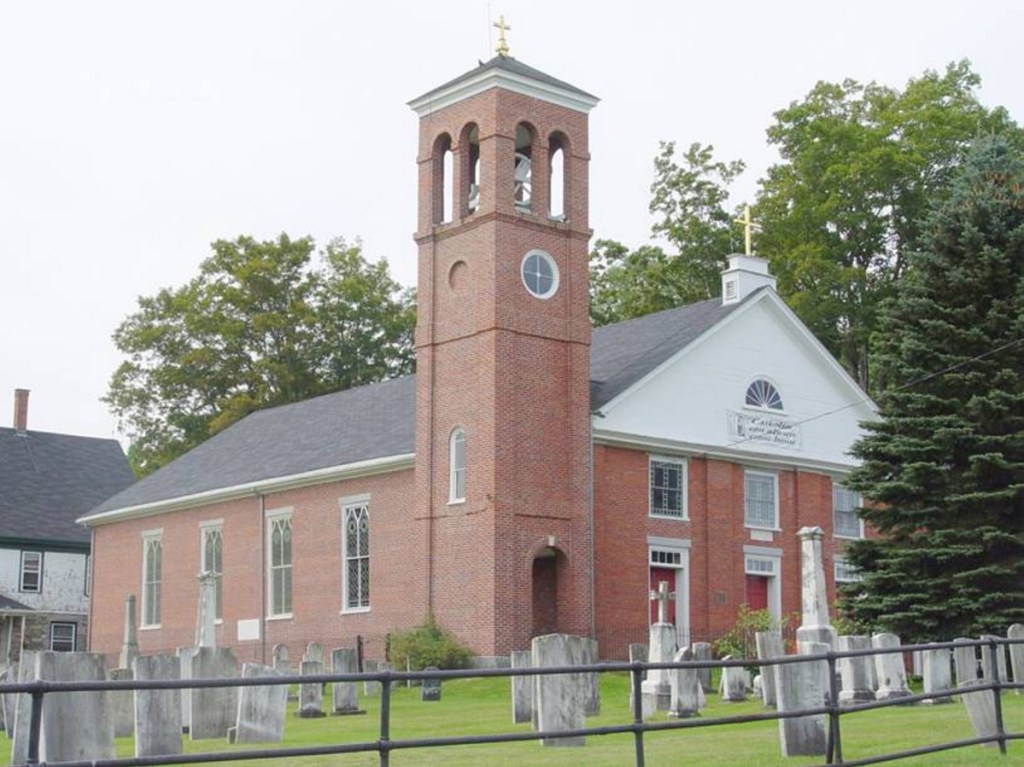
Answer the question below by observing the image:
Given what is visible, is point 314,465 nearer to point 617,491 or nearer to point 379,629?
point 379,629

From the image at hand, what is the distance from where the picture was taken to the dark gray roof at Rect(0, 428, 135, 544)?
58500 millimetres

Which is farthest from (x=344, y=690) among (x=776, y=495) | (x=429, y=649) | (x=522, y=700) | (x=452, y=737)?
(x=776, y=495)

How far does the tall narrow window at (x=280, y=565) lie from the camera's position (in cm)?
4288

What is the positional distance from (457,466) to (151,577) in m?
15.5

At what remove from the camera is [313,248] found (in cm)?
6838

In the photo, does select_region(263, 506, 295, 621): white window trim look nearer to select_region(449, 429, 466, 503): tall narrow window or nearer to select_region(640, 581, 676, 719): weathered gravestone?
select_region(449, 429, 466, 503): tall narrow window

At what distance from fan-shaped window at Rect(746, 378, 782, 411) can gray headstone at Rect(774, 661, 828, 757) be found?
1007 inches

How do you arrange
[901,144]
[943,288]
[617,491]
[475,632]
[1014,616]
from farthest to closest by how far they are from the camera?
[901,144] → [617,491] → [475,632] → [943,288] → [1014,616]

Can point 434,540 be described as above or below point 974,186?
below

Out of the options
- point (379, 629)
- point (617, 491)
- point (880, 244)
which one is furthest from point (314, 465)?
point (880, 244)

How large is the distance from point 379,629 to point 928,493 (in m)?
14.9

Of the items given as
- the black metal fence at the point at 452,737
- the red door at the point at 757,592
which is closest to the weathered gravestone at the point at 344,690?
the black metal fence at the point at 452,737

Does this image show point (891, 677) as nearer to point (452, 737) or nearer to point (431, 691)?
point (431, 691)

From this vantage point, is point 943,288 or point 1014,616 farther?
point 943,288
